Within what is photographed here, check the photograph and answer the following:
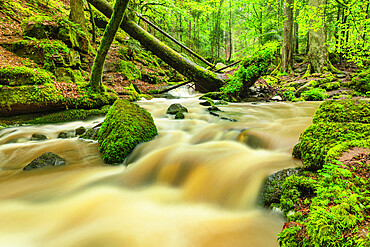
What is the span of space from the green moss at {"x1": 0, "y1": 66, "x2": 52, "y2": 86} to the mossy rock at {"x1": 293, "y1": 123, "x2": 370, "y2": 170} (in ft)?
22.1

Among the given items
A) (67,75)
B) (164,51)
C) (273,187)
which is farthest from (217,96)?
(273,187)

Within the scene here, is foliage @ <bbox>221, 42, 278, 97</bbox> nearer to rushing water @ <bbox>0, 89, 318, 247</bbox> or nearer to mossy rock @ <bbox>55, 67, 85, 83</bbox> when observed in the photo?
rushing water @ <bbox>0, 89, 318, 247</bbox>

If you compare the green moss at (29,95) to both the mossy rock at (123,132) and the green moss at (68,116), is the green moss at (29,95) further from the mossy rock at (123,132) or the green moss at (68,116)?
the mossy rock at (123,132)

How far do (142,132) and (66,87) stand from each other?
155 inches

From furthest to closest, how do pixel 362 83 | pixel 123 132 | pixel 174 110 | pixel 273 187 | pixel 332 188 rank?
pixel 362 83 < pixel 174 110 < pixel 123 132 < pixel 273 187 < pixel 332 188

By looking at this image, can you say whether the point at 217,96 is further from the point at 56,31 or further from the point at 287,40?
the point at 287,40

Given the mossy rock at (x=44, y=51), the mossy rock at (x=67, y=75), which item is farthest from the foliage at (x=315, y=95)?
the mossy rock at (x=44, y=51)

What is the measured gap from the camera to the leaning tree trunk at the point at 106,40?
5691 millimetres

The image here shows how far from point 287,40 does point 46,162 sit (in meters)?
14.5

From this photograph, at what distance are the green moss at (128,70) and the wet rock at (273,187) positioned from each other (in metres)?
9.91

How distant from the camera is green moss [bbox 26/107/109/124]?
564 cm

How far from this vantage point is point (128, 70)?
438 inches

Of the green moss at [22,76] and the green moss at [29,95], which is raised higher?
the green moss at [22,76]

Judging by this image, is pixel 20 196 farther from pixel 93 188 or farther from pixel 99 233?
pixel 99 233
